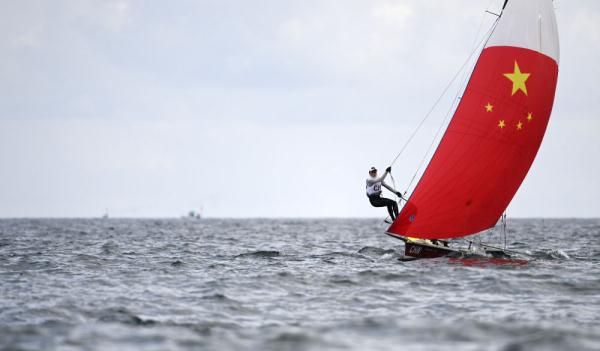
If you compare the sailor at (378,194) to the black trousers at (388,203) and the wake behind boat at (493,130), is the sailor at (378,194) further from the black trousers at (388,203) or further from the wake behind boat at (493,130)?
the wake behind boat at (493,130)

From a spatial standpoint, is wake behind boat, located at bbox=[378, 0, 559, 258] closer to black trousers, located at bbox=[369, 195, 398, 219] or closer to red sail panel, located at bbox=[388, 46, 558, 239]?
red sail panel, located at bbox=[388, 46, 558, 239]

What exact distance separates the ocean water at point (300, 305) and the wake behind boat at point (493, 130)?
1.63 metres

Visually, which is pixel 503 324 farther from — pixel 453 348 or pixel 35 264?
pixel 35 264

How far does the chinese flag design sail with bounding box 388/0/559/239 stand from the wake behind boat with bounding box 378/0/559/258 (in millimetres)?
30

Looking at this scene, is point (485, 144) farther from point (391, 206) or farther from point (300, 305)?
point (300, 305)

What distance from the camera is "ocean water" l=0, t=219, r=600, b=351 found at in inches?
445

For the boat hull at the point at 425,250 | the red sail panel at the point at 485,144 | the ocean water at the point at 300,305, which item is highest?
the red sail panel at the point at 485,144

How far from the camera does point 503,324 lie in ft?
41.5

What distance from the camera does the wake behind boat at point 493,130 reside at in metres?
21.9

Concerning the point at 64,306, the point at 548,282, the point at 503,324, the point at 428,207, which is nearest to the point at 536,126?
the point at 428,207

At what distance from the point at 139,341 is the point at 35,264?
13414 millimetres

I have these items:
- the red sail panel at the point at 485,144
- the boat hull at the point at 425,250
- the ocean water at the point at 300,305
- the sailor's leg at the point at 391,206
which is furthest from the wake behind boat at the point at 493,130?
the ocean water at the point at 300,305

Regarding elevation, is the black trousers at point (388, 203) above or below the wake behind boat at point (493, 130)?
below

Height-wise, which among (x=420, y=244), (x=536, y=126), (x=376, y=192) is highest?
(x=536, y=126)
